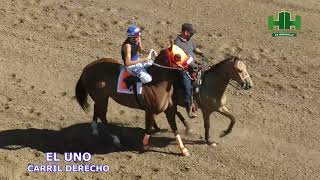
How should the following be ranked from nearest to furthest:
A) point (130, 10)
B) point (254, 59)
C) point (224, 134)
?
1. point (224, 134)
2. point (254, 59)
3. point (130, 10)

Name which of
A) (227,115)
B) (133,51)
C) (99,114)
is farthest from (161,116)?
(133,51)

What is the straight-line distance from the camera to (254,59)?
18.2 meters

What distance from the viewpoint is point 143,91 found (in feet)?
45.3

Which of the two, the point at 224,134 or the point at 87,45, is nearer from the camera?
the point at 224,134

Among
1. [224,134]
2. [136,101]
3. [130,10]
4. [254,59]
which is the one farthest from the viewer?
[130,10]

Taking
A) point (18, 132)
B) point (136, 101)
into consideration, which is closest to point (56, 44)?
point (18, 132)

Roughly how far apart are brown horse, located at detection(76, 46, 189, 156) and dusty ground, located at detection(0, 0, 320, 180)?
2.69 feet

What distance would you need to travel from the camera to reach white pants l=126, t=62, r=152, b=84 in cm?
1358

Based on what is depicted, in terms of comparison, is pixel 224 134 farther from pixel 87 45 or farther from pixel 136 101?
pixel 87 45

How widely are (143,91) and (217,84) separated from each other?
1.73 m

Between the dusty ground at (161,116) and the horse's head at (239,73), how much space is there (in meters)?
1.92

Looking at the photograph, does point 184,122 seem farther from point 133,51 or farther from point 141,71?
point 133,51

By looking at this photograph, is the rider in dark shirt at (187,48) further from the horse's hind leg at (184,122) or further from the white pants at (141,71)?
the horse's hind leg at (184,122)

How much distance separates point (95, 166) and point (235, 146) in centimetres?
344
